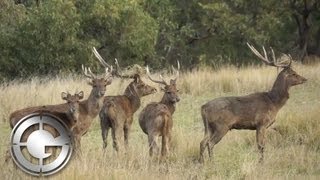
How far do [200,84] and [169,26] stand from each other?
13460 mm

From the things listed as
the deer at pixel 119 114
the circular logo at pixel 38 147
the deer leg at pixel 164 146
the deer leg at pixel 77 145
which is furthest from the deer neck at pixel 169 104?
the circular logo at pixel 38 147

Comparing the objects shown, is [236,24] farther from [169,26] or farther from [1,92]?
[1,92]

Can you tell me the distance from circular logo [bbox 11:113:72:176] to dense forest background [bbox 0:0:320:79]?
36.5 ft

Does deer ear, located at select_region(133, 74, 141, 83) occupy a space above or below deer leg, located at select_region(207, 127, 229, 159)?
above

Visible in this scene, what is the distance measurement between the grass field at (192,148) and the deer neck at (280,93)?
65cm

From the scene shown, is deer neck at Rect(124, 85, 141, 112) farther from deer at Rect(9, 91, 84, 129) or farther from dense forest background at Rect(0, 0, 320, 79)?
dense forest background at Rect(0, 0, 320, 79)

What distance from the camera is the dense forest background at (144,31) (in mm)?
23375

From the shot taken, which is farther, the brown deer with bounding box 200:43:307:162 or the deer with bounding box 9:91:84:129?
the brown deer with bounding box 200:43:307:162

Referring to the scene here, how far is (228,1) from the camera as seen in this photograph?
34375 millimetres

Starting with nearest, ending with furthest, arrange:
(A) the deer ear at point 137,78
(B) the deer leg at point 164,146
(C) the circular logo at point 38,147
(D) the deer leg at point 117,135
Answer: (C) the circular logo at point 38,147 < (B) the deer leg at point 164,146 < (D) the deer leg at point 117,135 < (A) the deer ear at point 137,78

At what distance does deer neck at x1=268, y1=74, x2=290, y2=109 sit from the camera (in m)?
11.8

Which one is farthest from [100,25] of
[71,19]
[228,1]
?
[228,1]

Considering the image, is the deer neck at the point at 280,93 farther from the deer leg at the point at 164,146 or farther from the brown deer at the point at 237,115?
the deer leg at the point at 164,146

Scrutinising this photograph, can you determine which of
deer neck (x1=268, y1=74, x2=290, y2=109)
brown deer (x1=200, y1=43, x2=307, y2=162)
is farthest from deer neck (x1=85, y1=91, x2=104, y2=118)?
deer neck (x1=268, y1=74, x2=290, y2=109)
